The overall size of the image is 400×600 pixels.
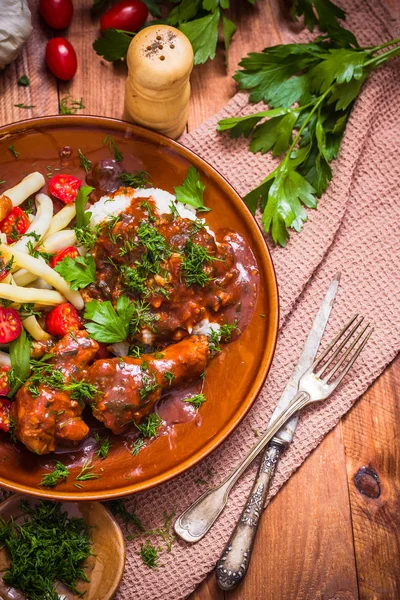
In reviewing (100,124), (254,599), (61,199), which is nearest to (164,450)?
(254,599)

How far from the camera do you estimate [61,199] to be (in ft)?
16.8

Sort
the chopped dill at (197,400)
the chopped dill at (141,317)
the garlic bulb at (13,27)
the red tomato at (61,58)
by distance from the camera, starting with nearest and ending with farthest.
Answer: the chopped dill at (141,317)
the chopped dill at (197,400)
the garlic bulb at (13,27)
the red tomato at (61,58)

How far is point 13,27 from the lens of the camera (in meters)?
5.34

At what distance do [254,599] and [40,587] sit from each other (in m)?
1.60

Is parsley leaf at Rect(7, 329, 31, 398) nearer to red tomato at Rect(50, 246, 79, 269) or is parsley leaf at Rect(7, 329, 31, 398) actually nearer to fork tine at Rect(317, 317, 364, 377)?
red tomato at Rect(50, 246, 79, 269)

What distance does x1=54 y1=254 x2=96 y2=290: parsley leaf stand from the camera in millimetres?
4730

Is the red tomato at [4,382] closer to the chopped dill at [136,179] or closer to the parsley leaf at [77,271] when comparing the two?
the parsley leaf at [77,271]

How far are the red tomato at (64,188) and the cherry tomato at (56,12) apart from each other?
151 cm

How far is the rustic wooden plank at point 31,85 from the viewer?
5621mm

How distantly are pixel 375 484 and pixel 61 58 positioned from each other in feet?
14.1

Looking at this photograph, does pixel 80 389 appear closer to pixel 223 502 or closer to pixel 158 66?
pixel 223 502

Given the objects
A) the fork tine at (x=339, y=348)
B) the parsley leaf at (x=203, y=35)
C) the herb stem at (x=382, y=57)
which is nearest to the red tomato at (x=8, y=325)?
the fork tine at (x=339, y=348)

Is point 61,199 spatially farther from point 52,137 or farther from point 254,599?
point 254,599

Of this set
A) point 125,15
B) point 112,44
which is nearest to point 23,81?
point 112,44
